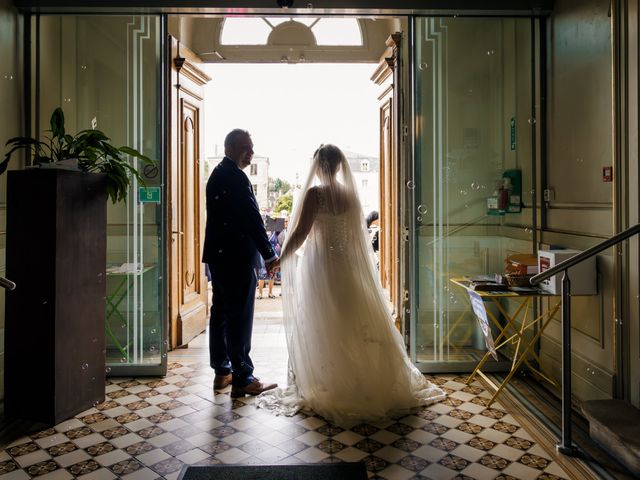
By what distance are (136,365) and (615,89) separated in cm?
356

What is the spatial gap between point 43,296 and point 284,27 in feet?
12.4

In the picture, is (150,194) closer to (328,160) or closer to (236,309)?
(236,309)

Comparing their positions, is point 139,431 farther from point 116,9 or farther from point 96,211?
point 116,9

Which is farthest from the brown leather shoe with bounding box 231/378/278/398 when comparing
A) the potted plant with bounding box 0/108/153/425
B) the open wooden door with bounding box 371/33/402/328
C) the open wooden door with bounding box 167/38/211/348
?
the open wooden door with bounding box 371/33/402/328

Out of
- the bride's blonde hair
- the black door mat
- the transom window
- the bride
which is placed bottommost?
the black door mat

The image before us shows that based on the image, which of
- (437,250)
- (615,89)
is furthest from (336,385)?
(615,89)

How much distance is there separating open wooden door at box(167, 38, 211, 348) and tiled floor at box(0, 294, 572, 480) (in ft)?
4.66

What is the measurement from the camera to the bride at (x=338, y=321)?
321cm

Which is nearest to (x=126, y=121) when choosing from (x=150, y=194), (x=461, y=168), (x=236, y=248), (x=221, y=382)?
(x=150, y=194)

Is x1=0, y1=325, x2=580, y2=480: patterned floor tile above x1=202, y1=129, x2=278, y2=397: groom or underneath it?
underneath

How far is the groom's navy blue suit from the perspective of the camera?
3.59 metres

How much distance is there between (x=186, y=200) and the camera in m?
5.15

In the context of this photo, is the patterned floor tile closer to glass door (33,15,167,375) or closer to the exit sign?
glass door (33,15,167,375)

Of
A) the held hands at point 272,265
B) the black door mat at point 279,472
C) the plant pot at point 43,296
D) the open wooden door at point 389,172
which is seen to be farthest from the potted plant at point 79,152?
the open wooden door at point 389,172
